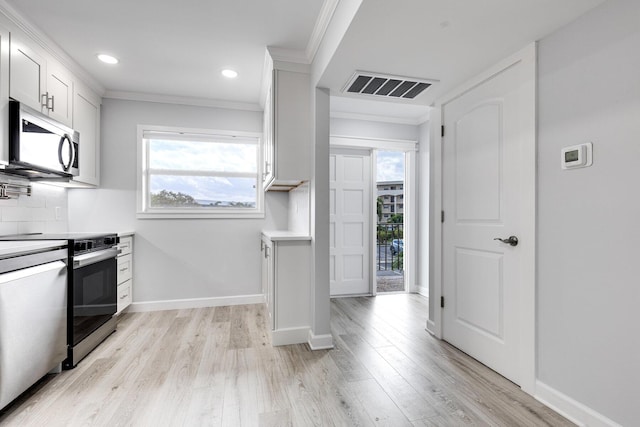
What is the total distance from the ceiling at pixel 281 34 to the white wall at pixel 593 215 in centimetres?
22

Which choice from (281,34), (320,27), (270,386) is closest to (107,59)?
(281,34)

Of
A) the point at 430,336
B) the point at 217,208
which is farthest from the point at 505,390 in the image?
the point at 217,208

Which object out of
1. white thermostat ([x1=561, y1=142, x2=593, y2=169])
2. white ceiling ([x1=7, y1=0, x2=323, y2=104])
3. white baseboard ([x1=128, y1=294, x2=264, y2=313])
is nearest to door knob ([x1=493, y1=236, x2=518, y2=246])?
white thermostat ([x1=561, y1=142, x2=593, y2=169])

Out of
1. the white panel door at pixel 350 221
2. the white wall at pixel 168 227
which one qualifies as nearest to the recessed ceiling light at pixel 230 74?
the white wall at pixel 168 227

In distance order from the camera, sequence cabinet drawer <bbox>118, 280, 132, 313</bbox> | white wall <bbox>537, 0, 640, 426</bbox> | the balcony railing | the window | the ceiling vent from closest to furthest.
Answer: white wall <bbox>537, 0, 640, 426</bbox> → the ceiling vent → cabinet drawer <bbox>118, 280, 132, 313</bbox> → the window → the balcony railing

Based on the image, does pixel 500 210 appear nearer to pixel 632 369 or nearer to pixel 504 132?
pixel 504 132

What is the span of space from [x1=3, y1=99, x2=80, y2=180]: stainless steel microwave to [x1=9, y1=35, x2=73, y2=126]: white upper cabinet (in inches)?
6.0

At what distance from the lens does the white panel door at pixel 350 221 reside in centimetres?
420

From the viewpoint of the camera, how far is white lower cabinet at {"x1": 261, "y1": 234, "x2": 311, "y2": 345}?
261 centimetres

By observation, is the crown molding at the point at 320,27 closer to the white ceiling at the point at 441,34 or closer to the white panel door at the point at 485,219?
the white ceiling at the point at 441,34

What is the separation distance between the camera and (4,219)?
2447 millimetres

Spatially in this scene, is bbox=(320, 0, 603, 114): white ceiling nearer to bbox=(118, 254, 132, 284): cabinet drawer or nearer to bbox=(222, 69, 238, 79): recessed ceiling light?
bbox=(222, 69, 238, 79): recessed ceiling light

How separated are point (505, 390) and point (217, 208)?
11.0 ft

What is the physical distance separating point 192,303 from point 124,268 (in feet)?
2.77
